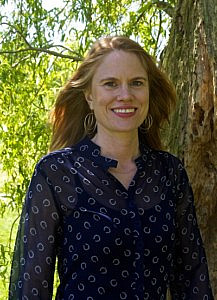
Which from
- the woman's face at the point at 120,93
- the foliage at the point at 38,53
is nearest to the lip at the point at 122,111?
the woman's face at the point at 120,93

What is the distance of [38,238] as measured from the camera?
2.63 m

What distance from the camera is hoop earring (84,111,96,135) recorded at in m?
2.90

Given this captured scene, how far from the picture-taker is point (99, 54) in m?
2.80

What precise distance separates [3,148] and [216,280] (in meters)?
1.48

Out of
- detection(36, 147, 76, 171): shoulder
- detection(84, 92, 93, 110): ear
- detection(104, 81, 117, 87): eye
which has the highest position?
detection(104, 81, 117, 87): eye

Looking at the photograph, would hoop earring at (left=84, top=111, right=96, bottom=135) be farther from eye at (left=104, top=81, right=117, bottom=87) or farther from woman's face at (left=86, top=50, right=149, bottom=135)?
eye at (left=104, top=81, right=117, bottom=87)

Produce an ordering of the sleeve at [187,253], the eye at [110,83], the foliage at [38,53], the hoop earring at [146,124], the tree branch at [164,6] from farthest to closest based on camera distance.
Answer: the foliage at [38,53] → the tree branch at [164,6] → the hoop earring at [146,124] → the sleeve at [187,253] → the eye at [110,83]

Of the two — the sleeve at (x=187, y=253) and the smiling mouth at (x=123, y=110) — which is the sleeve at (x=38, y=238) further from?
the sleeve at (x=187, y=253)

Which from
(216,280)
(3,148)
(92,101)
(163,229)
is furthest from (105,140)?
(3,148)

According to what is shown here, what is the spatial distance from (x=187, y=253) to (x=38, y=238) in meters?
0.52

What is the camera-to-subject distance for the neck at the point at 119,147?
9.09ft

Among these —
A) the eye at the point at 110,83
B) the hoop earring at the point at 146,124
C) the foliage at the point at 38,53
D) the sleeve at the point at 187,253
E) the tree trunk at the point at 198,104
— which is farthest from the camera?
the foliage at the point at 38,53

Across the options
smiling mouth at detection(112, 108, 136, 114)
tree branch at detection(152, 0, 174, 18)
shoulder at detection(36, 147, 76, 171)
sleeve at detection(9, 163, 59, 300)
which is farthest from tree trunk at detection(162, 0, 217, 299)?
sleeve at detection(9, 163, 59, 300)

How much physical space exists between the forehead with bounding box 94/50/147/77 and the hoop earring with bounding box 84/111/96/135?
19 cm
